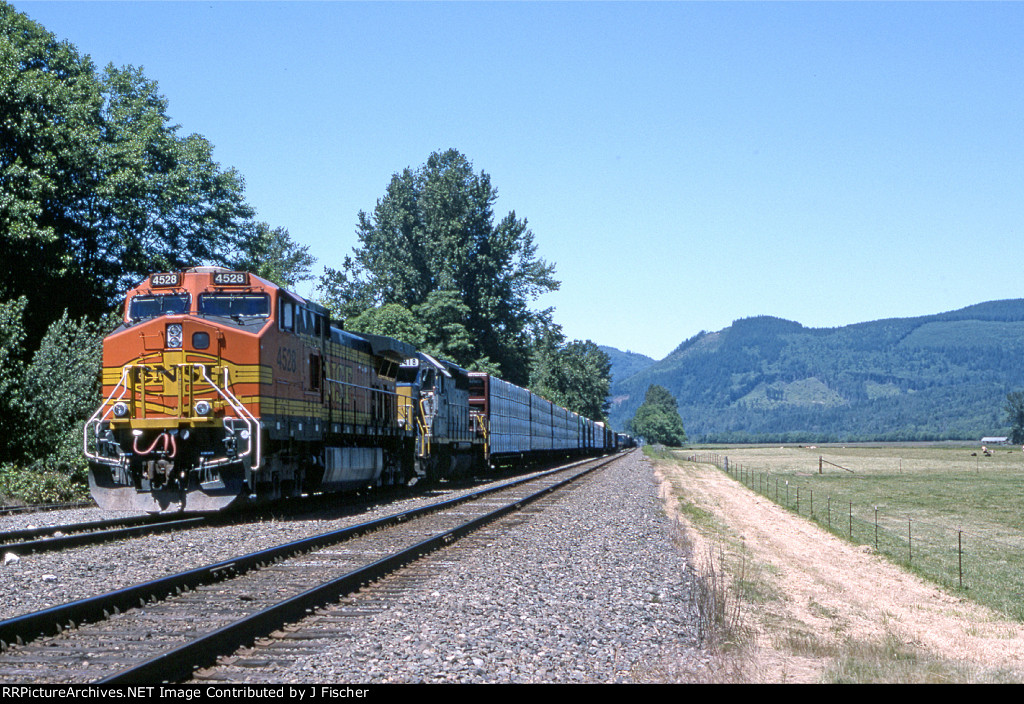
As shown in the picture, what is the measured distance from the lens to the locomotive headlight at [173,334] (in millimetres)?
16562

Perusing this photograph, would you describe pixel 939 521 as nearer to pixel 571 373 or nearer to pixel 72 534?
pixel 72 534

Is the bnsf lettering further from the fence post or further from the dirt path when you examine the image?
the fence post

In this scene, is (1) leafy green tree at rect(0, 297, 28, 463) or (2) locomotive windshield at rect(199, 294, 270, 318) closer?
(2) locomotive windshield at rect(199, 294, 270, 318)

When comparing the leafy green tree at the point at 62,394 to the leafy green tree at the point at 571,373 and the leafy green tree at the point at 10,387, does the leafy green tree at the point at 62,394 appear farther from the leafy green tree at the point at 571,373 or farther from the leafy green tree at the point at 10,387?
the leafy green tree at the point at 571,373

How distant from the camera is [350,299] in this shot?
7575cm

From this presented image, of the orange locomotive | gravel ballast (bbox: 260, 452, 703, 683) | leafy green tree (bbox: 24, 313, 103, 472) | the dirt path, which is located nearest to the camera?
gravel ballast (bbox: 260, 452, 703, 683)

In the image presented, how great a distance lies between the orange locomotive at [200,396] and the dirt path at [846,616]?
782cm

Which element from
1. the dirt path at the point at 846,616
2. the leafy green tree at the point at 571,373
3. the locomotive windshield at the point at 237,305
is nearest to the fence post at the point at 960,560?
the dirt path at the point at 846,616

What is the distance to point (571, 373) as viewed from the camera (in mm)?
109250

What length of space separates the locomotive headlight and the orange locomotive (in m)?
0.02

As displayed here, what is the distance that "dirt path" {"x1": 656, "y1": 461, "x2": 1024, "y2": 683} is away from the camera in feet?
26.7

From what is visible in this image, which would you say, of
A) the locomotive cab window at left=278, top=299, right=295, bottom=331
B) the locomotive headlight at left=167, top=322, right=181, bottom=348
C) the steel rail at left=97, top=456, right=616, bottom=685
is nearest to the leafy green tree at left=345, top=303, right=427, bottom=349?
the locomotive cab window at left=278, top=299, right=295, bottom=331

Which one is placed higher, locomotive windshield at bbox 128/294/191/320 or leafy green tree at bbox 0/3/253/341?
leafy green tree at bbox 0/3/253/341
